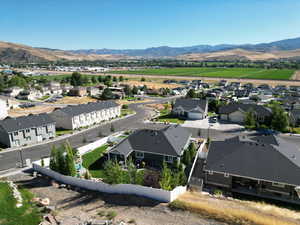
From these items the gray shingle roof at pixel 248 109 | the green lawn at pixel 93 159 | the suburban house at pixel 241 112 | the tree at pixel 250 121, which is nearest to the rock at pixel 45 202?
the green lawn at pixel 93 159

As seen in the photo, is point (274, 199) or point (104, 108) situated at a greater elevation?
point (104, 108)

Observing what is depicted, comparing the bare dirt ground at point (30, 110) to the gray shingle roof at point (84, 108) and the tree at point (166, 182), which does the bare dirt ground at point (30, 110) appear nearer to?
the gray shingle roof at point (84, 108)

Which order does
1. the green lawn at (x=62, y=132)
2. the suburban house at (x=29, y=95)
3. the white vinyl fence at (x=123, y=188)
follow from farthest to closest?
1. the suburban house at (x=29, y=95)
2. the green lawn at (x=62, y=132)
3. the white vinyl fence at (x=123, y=188)

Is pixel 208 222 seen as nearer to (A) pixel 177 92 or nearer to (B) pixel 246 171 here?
(B) pixel 246 171

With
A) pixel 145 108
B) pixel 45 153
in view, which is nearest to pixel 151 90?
pixel 145 108

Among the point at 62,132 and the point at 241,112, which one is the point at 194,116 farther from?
the point at 62,132

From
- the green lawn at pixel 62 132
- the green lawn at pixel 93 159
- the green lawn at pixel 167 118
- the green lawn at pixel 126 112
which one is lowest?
the green lawn at pixel 93 159
